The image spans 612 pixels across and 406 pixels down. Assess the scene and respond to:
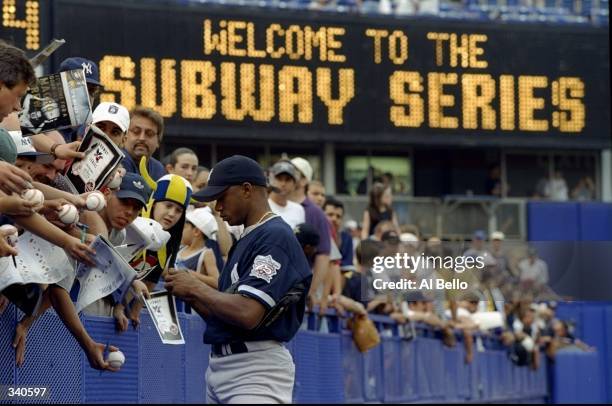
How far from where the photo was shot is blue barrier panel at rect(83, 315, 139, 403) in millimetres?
8883

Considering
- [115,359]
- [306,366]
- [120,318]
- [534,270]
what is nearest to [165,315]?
[115,359]

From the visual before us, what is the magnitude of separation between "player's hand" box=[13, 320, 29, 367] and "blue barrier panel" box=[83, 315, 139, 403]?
669mm

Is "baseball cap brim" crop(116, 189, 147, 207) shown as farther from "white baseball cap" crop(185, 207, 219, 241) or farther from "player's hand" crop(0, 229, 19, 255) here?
"white baseball cap" crop(185, 207, 219, 241)

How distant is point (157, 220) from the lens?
9430 mm

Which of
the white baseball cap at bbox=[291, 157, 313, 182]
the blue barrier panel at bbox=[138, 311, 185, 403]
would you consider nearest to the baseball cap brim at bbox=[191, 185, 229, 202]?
the blue barrier panel at bbox=[138, 311, 185, 403]

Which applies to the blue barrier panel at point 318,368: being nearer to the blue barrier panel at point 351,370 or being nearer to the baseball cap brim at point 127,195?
the blue barrier panel at point 351,370

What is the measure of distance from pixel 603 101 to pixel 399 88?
9.29ft

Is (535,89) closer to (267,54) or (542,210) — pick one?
(267,54)

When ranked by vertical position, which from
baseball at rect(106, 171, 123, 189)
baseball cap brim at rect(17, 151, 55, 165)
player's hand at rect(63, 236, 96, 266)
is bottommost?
player's hand at rect(63, 236, 96, 266)

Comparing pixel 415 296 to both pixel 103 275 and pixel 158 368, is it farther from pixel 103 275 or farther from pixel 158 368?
pixel 103 275

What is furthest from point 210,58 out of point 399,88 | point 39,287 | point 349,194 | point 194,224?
point 39,287

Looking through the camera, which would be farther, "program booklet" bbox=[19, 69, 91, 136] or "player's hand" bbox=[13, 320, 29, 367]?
"program booklet" bbox=[19, 69, 91, 136]

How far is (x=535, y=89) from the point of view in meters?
20.6

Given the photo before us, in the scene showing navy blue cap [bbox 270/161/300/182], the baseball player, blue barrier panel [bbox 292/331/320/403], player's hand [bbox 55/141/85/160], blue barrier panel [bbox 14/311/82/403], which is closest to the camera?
the baseball player
